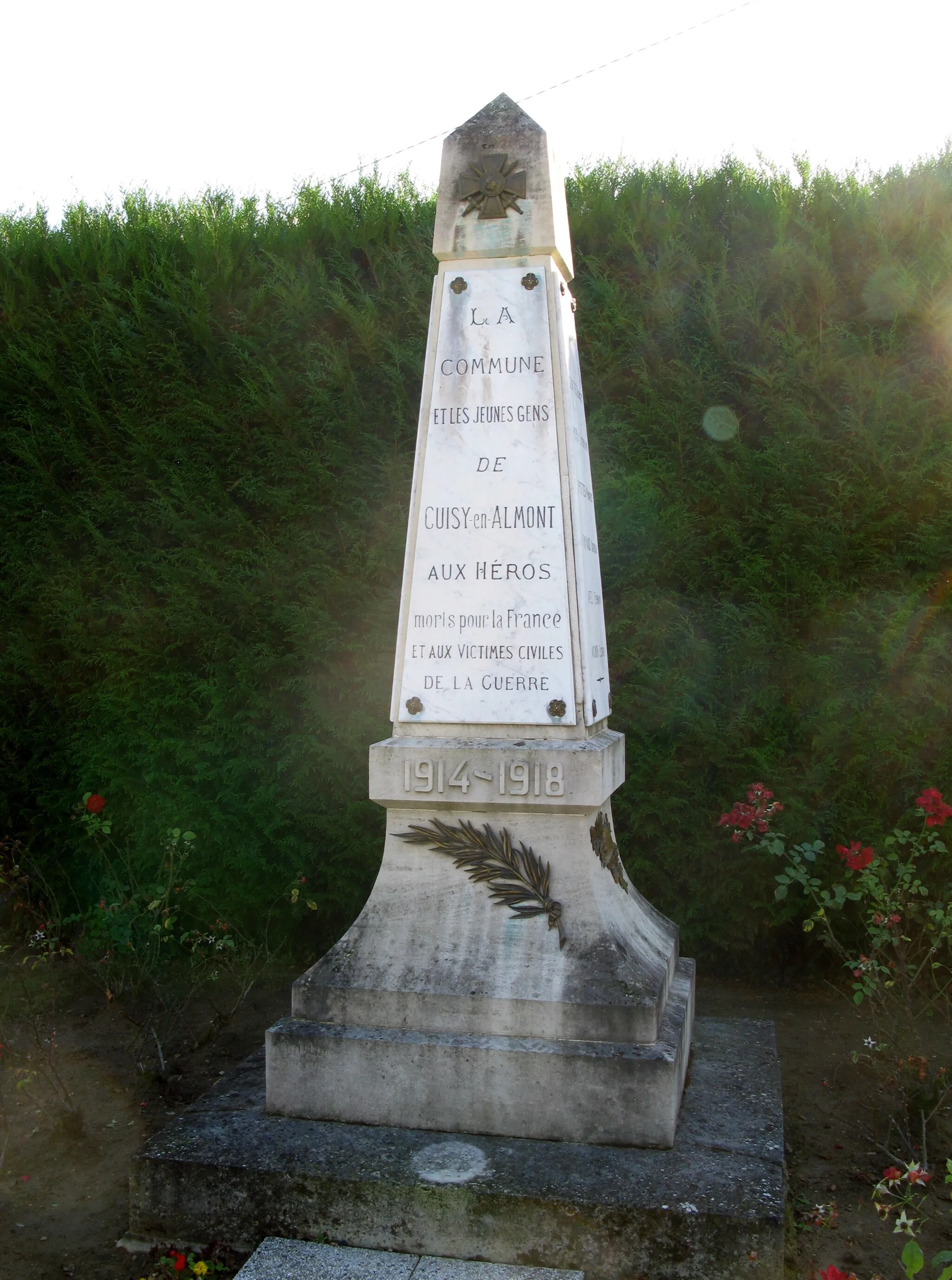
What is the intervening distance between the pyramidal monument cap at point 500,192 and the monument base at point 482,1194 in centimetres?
282

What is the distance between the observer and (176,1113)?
13.2 feet

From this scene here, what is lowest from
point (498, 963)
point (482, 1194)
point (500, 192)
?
point (482, 1194)

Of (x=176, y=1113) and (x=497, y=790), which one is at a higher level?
(x=497, y=790)

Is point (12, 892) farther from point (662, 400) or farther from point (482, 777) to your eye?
point (662, 400)

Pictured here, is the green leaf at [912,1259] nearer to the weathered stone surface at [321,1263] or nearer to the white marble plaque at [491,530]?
the weathered stone surface at [321,1263]

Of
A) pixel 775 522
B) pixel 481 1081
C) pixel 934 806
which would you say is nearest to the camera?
pixel 481 1081

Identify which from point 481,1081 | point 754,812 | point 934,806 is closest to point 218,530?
point 754,812

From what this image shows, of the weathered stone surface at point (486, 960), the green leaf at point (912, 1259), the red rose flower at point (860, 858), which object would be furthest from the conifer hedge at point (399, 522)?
the green leaf at point (912, 1259)

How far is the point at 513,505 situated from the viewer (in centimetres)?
354

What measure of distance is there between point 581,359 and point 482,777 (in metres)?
3.03

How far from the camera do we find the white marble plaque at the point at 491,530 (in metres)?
3.49

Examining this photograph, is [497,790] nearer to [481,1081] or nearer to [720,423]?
[481,1081]

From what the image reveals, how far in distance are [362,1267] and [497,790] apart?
1352mm

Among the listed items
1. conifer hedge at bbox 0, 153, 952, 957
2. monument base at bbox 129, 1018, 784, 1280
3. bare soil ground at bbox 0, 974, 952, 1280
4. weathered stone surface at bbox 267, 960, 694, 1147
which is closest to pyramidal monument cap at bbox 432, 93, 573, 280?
conifer hedge at bbox 0, 153, 952, 957
